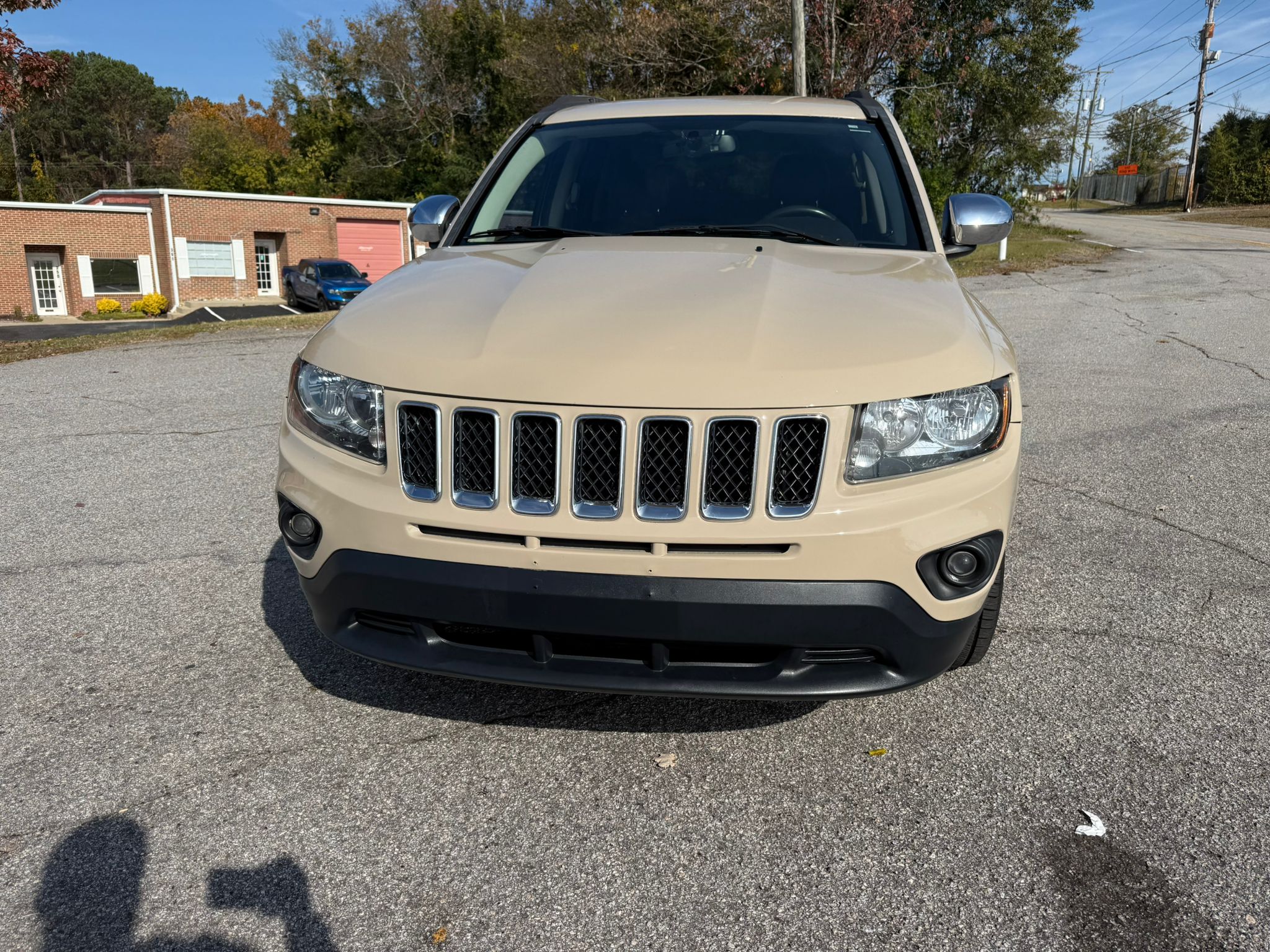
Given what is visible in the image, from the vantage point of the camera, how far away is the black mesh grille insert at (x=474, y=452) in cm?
226

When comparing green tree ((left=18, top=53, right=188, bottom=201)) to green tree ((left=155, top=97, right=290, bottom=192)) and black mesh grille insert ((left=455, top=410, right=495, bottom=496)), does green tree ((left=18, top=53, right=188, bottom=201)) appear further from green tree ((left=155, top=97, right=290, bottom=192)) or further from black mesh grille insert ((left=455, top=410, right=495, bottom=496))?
black mesh grille insert ((left=455, top=410, right=495, bottom=496))

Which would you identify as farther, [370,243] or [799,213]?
[370,243]

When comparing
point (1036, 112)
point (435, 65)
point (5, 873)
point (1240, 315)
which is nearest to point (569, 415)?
point (5, 873)

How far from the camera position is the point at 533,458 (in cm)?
224

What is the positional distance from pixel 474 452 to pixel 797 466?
746 mm

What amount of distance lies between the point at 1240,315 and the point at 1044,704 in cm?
1083

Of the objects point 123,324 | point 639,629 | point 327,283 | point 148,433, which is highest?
point 639,629

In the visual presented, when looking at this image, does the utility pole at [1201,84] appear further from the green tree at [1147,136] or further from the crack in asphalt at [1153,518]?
the crack in asphalt at [1153,518]

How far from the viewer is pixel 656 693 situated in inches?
89.7

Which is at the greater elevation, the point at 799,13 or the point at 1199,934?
the point at 799,13

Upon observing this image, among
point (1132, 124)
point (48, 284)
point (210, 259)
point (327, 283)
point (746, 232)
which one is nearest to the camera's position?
point (746, 232)

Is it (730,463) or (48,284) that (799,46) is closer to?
(730,463)

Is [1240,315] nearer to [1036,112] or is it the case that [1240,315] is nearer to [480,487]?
[480,487]

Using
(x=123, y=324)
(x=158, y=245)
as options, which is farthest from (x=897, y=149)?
(x=158, y=245)
